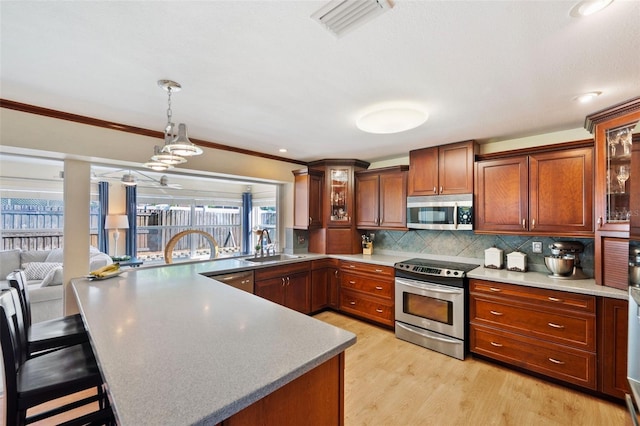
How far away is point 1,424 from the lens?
1.91 meters

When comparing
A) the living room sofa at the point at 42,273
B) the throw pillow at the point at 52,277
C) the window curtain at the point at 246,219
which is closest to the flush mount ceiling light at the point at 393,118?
the living room sofa at the point at 42,273

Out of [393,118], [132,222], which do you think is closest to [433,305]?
[393,118]

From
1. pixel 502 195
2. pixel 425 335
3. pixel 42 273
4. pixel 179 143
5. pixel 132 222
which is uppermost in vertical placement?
pixel 179 143

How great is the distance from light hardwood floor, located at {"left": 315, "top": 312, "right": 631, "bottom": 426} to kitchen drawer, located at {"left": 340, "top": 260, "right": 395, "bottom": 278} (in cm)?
95

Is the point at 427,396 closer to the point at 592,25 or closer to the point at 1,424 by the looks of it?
the point at 592,25

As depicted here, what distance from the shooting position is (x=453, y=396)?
2.29 metres

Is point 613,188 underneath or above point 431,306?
above

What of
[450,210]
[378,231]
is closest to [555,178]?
[450,210]

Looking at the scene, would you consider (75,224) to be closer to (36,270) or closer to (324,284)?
(36,270)

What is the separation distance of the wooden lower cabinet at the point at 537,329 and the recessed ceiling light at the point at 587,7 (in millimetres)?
2111

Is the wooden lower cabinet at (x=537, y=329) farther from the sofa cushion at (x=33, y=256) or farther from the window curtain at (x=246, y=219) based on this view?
the sofa cushion at (x=33, y=256)

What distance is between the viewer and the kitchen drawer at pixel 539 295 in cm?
230

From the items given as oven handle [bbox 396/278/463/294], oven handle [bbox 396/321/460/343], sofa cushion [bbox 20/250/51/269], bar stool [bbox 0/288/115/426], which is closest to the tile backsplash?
oven handle [bbox 396/278/463/294]

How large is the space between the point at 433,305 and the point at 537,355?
0.93 metres
